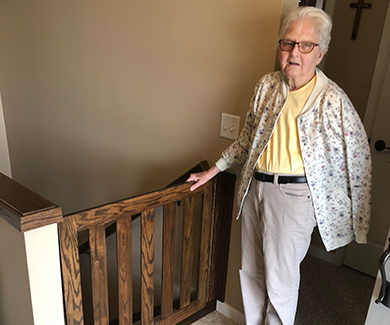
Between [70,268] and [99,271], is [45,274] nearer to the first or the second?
[70,268]

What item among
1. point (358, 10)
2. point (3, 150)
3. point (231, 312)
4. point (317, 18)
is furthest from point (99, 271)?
point (3, 150)

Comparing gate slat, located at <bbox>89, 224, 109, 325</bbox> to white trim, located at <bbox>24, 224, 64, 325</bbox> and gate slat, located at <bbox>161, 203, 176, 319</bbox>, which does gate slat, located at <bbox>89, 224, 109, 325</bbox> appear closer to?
white trim, located at <bbox>24, 224, 64, 325</bbox>

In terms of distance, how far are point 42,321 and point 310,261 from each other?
1976mm

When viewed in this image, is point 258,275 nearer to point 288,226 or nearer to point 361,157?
point 288,226

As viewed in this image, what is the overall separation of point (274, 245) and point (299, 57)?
0.76m

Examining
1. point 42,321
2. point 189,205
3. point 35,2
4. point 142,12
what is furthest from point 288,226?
point 35,2

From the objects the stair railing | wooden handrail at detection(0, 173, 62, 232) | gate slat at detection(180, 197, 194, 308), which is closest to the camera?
wooden handrail at detection(0, 173, 62, 232)

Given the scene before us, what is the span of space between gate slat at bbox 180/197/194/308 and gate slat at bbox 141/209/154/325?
0.76 feet

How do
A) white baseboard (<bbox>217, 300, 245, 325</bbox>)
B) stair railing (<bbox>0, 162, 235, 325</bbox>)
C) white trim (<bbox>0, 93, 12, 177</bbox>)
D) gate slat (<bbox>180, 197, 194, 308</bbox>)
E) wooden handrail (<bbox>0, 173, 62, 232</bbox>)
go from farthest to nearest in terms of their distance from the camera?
white trim (<bbox>0, 93, 12, 177</bbox>) < white baseboard (<bbox>217, 300, 245, 325</bbox>) < gate slat (<bbox>180, 197, 194, 308</bbox>) < stair railing (<bbox>0, 162, 235, 325</bbox>) < wooden handrail (<bbox>0, 173, 62, 232</bbox>)

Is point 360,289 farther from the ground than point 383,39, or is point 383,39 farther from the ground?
point 383,39

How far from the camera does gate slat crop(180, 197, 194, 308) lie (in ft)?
5.87

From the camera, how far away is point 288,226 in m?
1.49

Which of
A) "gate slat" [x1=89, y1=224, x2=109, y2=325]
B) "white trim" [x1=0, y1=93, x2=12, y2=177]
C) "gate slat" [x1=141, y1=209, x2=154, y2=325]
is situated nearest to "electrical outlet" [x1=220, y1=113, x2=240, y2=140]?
"gate slat" [x1=141, y1=209, x2=154, y2=325]

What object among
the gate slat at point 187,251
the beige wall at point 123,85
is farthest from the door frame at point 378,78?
the gate slat at point 187,251
